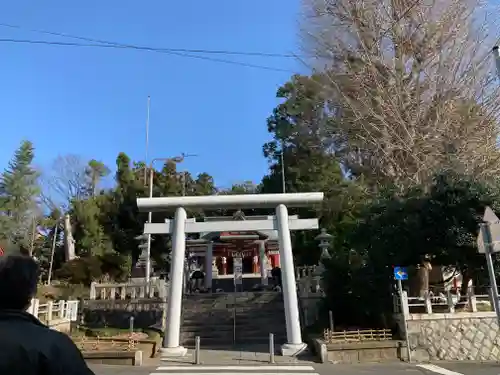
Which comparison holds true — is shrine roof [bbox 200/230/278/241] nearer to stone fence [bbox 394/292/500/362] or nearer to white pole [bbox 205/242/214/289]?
white pole [bbox 205/242/214/289]

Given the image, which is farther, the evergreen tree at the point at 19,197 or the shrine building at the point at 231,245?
the evergreen tree at the point at 19,197

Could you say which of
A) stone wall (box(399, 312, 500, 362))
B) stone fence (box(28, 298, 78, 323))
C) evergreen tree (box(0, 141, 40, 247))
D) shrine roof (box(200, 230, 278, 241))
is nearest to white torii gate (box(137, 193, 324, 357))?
stone wall (box(399, 312, 500, 362))

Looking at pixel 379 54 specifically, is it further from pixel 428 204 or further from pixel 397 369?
pixel 397 369

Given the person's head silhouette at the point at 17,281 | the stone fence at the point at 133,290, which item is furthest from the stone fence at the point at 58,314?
the person's head silhouette at the point at 17,281

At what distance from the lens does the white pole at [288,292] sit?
41.7ft

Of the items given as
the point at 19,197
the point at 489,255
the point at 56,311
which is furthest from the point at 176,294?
the point at 19,197

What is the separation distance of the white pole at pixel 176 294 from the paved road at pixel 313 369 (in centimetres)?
146

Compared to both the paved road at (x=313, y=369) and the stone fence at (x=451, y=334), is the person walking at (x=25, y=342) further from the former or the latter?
the stone fence at (x=451, y=334)

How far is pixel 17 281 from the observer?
1.78 metres

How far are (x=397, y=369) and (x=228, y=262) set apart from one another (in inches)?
1073

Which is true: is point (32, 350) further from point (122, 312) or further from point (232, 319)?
point (122, 312)

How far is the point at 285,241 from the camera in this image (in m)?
13.8

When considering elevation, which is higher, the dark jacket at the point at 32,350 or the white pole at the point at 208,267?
the white pole at the point at 208,267

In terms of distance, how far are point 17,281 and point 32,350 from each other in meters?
0.35
